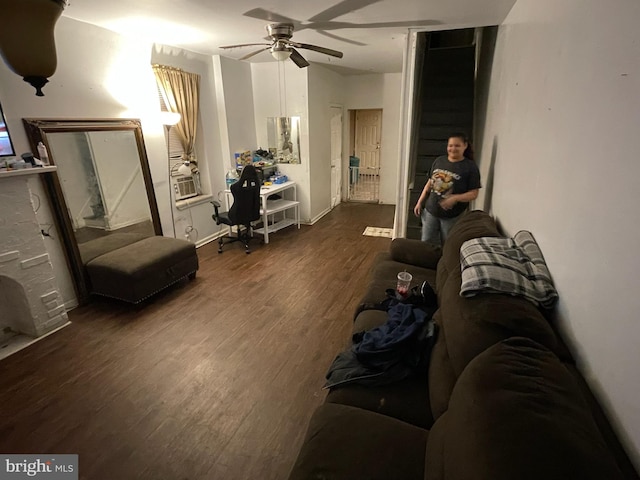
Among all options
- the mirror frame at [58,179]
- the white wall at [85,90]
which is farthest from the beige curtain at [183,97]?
the mirror frame at [58,179]

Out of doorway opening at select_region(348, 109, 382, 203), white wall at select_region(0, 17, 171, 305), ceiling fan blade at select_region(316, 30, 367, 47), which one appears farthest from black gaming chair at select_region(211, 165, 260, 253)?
doorway opening at select_region(348, 109, 382, 203)

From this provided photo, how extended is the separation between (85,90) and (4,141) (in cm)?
90

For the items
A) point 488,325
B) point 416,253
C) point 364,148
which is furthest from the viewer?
point 364,148

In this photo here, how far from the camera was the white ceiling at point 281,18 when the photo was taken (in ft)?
7.98

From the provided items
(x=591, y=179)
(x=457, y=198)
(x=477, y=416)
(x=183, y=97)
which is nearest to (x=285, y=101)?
(x=183, y=97)

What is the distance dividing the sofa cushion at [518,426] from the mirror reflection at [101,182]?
11.4 ft

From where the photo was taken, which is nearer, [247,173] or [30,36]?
[30,36]

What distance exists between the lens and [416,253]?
2.79m

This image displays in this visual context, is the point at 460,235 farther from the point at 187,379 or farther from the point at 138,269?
the point at 138,269

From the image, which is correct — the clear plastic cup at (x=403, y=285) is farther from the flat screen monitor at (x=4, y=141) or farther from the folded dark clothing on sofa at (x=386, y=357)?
the flat screen monitor at (x=4, y=141)

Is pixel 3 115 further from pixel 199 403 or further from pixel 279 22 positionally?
pixel 199 403

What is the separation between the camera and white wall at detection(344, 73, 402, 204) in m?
6.25

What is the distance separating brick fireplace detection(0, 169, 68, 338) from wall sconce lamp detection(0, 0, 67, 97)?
7.54ft

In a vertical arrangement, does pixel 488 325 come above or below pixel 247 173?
below
